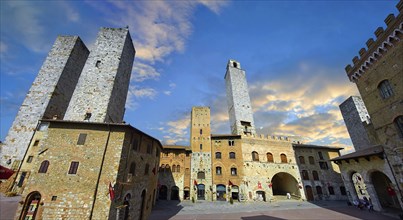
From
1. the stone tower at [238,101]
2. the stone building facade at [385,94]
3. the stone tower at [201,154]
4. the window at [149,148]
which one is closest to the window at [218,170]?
the stone tower at [201,154]

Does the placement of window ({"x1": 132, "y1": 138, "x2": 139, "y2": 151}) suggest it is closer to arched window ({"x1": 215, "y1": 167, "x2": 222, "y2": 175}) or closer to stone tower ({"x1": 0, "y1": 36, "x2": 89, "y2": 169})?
stone tower ({"x1": 0, "y1": 36, "x2": 89, "y2": 169})

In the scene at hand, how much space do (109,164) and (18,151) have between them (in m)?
14.9

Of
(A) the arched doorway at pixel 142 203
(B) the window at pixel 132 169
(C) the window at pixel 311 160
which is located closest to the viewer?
(B) the window at pixel 132 169

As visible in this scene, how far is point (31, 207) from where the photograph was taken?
11602mm

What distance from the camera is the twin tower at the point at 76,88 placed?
1770cm

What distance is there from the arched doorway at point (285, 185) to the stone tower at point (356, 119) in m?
13.7

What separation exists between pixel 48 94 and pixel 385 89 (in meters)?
37.4

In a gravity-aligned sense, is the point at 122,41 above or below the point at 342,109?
above

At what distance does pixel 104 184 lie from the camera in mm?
12312

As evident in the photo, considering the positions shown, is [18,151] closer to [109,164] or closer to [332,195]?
[109,164]

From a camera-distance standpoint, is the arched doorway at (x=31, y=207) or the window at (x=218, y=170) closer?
the arched doorway at (x=31, y=207)

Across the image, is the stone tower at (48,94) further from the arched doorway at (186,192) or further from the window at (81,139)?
the arched doorway at (186,192)

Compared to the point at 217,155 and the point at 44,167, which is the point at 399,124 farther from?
the point at 44,167

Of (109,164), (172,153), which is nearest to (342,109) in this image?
(172,153)
